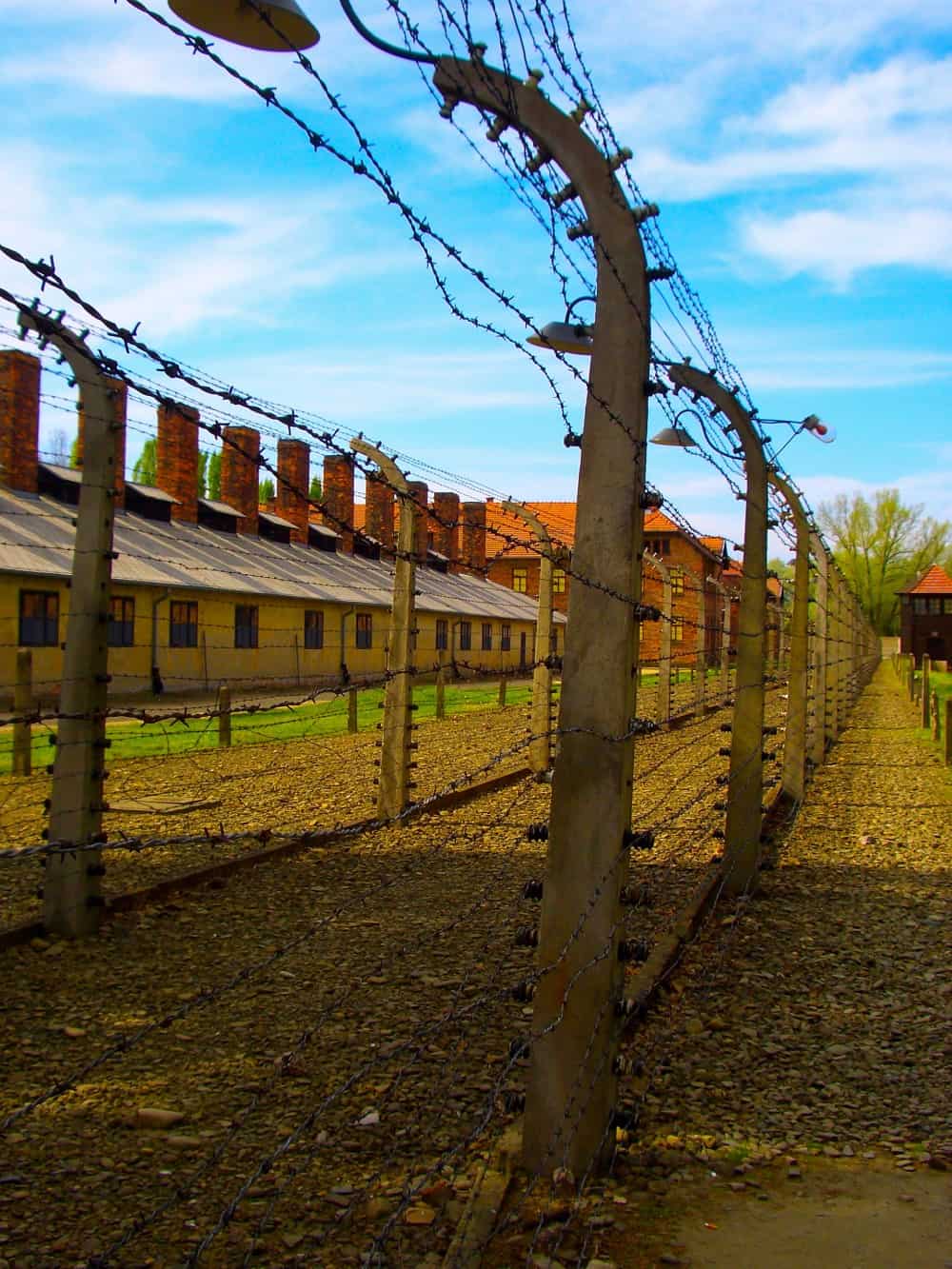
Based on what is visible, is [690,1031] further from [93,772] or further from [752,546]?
[752,546]

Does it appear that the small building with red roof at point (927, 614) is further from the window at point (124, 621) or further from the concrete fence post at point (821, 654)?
the concrete fence post at point (821, 654)

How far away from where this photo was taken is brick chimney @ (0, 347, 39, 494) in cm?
2606

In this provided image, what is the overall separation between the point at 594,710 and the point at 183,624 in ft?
84.6

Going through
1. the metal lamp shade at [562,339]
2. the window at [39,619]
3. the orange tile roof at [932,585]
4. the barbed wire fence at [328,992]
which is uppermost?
the orange tile roof at [932,585]

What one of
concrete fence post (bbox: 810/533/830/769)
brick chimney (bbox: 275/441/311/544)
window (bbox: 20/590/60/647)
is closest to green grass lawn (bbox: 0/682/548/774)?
window (bbox: 20/590/60/647)

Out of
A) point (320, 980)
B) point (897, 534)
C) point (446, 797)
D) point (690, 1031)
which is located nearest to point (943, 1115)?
point (690, 1031)

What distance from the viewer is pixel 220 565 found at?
30.7 meters

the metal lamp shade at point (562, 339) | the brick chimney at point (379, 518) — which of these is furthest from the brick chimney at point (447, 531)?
the metal lamp shade at point (562, 339)

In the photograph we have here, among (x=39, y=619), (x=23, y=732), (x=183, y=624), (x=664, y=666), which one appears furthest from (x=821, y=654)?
(x=183, y=624)

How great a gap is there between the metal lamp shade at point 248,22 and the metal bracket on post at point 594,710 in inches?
17.8

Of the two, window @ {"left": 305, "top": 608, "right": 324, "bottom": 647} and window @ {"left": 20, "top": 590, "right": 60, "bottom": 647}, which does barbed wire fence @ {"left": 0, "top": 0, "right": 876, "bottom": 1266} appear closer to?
window @ {"left": 20, "top": 590, "right": 60, "bottom": 647}

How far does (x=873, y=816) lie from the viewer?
11336mm

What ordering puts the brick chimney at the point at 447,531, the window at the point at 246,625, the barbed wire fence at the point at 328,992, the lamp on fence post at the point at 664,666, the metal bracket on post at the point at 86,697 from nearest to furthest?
the barbed wire fence at the point at 328,992 → the metal bracket on post at the point at 86,697 → the lamp on fence post at the point at 664,666 → the window at the point at 246,625 → the brick chimney at the point at 447,531

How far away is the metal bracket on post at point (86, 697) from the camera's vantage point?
614 centimetres
